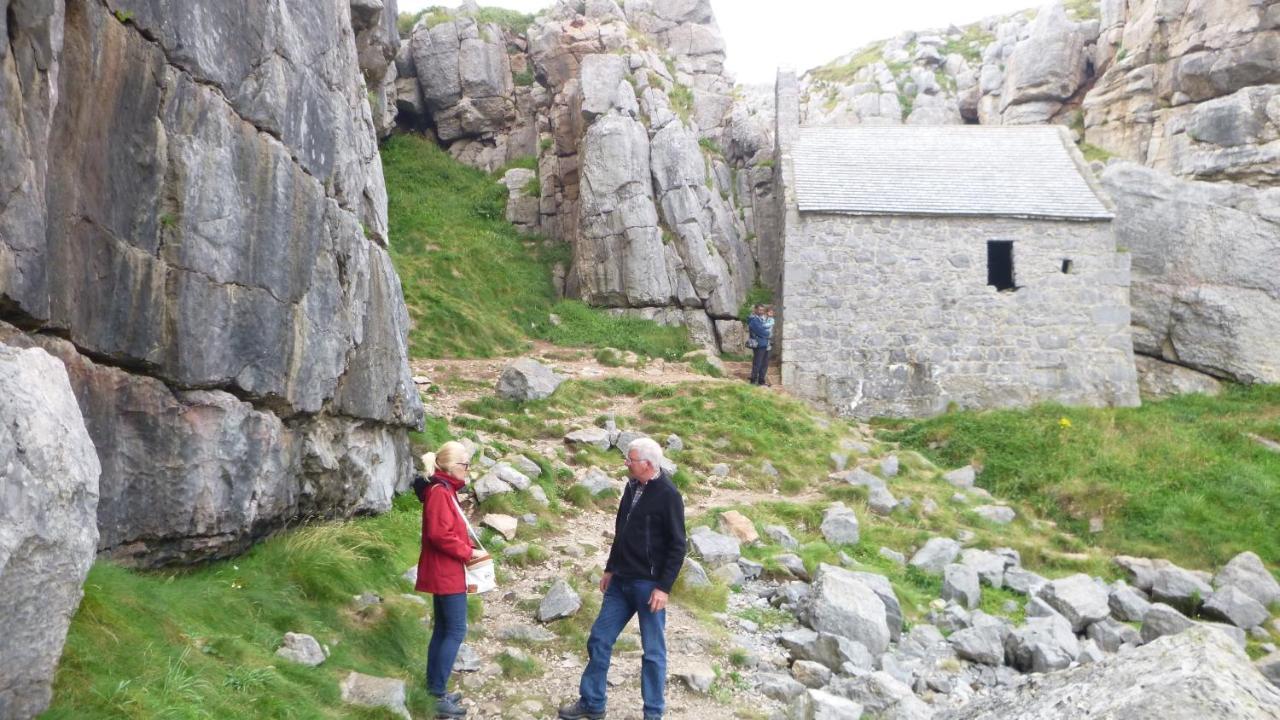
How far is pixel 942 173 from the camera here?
2375 centimetres

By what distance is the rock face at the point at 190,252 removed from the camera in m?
5.28

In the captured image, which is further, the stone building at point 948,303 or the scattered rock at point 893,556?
the stone building at point 948,303

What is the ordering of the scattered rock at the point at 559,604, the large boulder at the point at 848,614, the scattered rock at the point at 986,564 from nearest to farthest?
the scattered rock at the point at 559,604 < the large boulder at the point at 848,614 < the scattered rock at the point at 986,564

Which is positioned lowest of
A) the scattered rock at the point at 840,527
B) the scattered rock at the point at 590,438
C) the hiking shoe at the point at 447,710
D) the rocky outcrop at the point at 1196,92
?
the scattered rock at the point at 840,527

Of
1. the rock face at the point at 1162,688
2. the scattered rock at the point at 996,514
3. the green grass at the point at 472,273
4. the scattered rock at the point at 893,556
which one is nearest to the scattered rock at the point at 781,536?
the scattered rock at the point at 893,556

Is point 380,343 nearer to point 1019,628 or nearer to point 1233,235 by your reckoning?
point 1019,628

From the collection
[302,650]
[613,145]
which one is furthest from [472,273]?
[302,650]

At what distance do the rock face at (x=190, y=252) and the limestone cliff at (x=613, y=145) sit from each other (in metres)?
16.8

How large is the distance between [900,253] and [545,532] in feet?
47.2

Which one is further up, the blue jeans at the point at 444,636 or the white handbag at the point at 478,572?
the white handbag at the point at 478,572

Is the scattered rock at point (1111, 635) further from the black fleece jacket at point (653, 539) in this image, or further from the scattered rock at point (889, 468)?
the black fleece jacket at point (653, 539)

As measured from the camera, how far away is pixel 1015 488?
1722 cm

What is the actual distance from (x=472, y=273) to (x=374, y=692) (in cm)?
1966

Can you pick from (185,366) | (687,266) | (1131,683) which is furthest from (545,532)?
(687,266)
